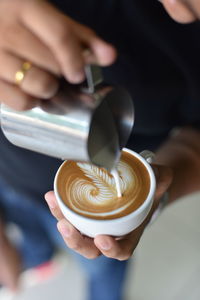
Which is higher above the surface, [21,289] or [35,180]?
[35,180]

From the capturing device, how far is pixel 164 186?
0.48 metres

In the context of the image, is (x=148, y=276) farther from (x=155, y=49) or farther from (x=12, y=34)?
(x=12, y=34)

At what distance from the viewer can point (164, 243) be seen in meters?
0.98

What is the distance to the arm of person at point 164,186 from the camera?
1.34 ft

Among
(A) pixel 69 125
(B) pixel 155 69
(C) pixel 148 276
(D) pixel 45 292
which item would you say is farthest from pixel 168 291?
(A) pixel 69 125

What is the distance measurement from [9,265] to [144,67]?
0.60 meters

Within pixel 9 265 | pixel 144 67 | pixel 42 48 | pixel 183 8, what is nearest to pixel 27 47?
pixel 42 48

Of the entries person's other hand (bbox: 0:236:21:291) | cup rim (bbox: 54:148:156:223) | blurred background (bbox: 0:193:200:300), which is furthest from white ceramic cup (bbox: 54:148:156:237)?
person's other hand (bbox: 0:236:21:291)

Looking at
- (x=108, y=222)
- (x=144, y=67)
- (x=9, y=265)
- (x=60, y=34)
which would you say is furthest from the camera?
(x=9, y=265)

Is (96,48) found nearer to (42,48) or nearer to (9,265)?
(42,48)

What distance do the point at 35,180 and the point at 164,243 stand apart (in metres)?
0.48

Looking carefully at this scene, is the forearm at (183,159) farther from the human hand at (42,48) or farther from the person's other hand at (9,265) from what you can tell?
the person's other hand at (9,265)

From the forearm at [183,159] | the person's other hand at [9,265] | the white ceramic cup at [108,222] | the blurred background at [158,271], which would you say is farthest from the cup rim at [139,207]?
the person's other hand at [9,265]

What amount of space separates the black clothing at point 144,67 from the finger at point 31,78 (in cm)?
19
